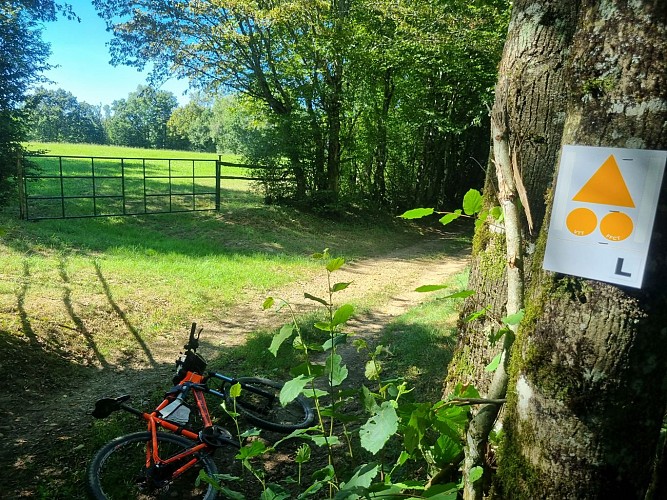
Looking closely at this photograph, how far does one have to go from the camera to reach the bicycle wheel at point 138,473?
10.5 ft

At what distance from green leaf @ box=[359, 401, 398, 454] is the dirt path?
126 inches

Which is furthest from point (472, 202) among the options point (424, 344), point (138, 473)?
point (424, 344)

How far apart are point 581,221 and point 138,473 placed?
3.51 m

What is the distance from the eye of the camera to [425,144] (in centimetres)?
1817

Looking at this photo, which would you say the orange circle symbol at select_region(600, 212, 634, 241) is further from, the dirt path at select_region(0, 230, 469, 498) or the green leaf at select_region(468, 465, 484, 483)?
the dirt path at select_region(0, 230, 469, 498)

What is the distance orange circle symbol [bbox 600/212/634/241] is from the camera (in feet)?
3.54

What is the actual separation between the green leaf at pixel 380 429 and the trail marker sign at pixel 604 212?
1.95 feet

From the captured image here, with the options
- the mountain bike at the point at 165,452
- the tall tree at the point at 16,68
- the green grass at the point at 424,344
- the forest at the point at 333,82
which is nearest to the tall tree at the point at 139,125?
the forest at the point at 333,82

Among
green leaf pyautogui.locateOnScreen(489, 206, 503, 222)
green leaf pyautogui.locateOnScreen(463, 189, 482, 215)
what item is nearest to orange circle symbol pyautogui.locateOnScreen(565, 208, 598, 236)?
green leaf pyautogui.locateOnScreen(463, 189, 482, 215)

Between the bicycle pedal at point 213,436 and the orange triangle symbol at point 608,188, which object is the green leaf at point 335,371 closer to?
the orange triangle symbol at point 608,188

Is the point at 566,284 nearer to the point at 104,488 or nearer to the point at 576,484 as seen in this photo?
the point at 576,484

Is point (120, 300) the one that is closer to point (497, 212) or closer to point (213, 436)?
point (213, 436)

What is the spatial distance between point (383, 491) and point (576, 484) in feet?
1.75

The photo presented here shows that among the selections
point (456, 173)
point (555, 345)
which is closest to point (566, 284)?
point (555, 345)
